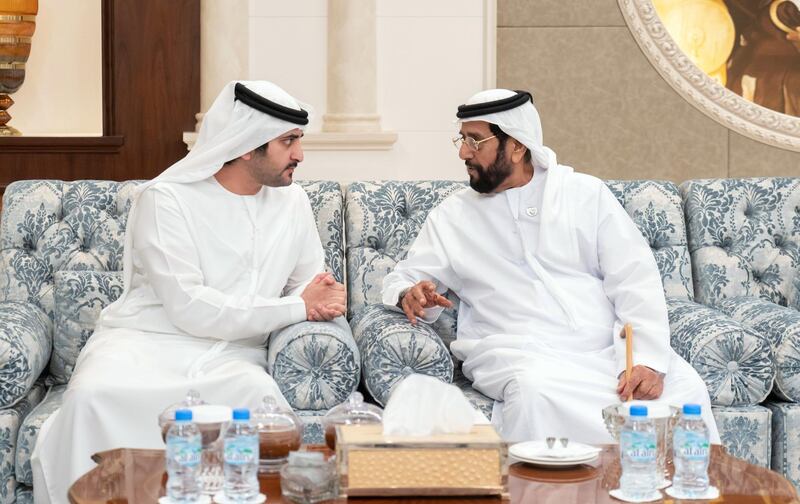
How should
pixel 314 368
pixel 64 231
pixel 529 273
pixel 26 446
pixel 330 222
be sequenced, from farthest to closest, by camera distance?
pixel 330 222 → pixel 64 231 → pixel 529 273 → pixel 314 368 → pixel 26 446

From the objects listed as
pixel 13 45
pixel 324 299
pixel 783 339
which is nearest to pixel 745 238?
pixel 783 339

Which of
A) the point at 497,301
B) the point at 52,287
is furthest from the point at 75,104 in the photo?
the point at 497,301

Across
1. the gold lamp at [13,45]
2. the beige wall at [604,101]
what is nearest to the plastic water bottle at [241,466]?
the beige wall at [604,101]

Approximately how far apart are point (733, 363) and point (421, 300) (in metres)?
1.01

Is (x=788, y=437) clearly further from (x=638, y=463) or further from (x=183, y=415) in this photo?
(x=183, y=415)

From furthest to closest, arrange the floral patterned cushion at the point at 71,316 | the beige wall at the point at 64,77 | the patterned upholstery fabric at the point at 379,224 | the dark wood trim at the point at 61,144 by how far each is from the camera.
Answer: the beige wall at the point at 64,77 → the dark wood trim at the point at 61,144 → the patterned upholstery fabric at the point at 379,224 → the floral patterned cushion at the point at 71,316

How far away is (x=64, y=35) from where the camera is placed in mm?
6684

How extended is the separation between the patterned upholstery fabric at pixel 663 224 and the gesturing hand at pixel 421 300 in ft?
3.20

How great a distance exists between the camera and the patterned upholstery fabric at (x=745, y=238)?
14.8 feet

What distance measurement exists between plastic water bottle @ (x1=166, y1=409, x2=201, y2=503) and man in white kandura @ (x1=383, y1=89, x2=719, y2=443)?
1401mm

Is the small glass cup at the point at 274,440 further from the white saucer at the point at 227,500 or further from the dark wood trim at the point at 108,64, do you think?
the dark wood trim at the point at 108,64

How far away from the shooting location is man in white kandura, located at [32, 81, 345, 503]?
3.74 meters

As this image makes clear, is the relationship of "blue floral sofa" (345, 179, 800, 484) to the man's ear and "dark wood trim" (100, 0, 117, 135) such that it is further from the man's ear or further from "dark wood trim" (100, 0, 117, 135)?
"dark wood trim" (100, 0, 117, 135)

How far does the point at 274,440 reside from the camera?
2.72 m
